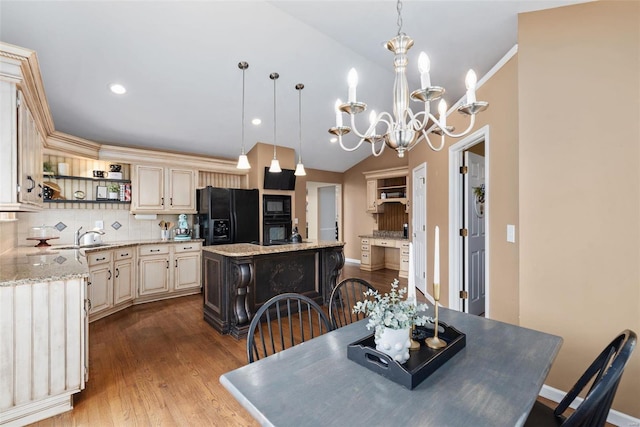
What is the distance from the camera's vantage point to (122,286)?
3.97m

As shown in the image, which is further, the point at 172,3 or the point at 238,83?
the point at 238,83

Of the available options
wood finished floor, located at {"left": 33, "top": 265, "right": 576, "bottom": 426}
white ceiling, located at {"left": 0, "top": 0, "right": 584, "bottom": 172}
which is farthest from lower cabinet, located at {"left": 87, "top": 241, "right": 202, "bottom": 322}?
white ceiling, located at {"left": 0, "top": 0, "right": 584, "bottom": 172}

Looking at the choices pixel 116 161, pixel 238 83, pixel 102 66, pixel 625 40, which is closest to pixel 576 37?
pixel 625 40

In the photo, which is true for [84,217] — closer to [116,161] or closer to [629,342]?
[116,161]

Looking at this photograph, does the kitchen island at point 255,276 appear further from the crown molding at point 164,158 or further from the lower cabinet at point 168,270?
the crown molding at point 164,158

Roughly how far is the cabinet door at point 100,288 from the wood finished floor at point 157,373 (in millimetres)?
189

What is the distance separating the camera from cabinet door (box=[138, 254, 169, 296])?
4262 millimetres

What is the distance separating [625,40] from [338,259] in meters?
3.27

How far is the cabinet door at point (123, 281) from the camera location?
12.6ft

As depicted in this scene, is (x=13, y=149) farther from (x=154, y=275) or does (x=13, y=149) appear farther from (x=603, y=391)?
(x=603, y=391)

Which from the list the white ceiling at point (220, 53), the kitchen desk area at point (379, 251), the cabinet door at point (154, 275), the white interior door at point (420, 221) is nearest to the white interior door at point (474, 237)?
the white interior door at point (420, 221)

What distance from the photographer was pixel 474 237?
12.1 ft

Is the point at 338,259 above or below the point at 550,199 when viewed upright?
below

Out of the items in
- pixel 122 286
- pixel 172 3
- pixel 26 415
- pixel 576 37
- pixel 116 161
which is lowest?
pixel 26 415
